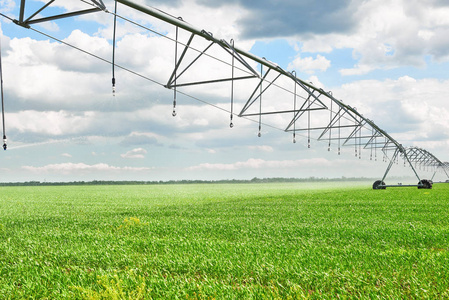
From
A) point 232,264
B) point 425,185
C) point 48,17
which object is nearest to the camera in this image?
point 232,264

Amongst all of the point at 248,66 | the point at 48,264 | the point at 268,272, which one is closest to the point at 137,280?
the point at 268,272

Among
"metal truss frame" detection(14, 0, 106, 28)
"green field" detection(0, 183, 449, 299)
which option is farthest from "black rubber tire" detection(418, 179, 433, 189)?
"metal truss frame" detection(14, 0, 106, 28)

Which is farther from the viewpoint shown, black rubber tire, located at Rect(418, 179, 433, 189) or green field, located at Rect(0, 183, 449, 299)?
black rubber tire, located at Rect(418, 179, 433, 189)

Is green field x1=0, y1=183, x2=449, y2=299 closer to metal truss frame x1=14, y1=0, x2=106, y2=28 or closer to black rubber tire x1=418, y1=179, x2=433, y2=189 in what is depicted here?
metal truss frame x1=14, y1=0, x2=106, y2=28

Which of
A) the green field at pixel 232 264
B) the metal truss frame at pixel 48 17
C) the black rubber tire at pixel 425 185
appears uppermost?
the metal truss frame at pixel 48 17

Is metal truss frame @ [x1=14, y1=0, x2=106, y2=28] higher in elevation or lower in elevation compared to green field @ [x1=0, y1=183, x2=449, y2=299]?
higher

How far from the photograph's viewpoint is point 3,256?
650 centimetres

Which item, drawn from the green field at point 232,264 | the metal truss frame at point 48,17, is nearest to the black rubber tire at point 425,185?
the green field at point 232,264

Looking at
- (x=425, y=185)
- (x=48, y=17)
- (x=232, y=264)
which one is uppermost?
(x=48, y=17)

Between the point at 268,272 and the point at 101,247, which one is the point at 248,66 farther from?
the point at 268,272

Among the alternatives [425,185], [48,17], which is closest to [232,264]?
[48,17]

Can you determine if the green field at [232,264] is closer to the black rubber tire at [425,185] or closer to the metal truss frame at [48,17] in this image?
the metal truss frame at [48,17]

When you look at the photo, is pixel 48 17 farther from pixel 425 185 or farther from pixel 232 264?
pixel 425 185

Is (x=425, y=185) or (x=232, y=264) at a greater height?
(x=425, y=185)
